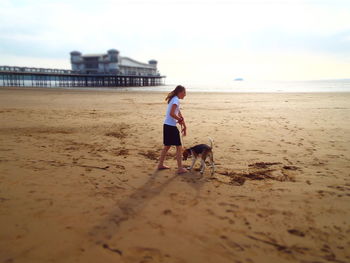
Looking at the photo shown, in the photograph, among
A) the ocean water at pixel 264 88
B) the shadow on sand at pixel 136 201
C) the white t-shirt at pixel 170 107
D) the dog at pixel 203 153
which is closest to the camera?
the shadow on sand at pixel 136 201

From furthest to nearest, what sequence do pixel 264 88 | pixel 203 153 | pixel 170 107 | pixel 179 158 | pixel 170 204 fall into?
pixel 264 88, pixel 179 158, pixel 203 153, pixel 170 107, pixel 170 204

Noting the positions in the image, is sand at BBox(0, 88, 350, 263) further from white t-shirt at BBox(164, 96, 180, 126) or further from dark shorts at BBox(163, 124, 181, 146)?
white t-shirt at BBox(164, 96, 180, 126)

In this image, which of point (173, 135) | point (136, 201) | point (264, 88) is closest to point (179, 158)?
point (173, 135)

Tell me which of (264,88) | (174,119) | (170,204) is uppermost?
(264,88)

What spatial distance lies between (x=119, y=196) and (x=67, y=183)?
1168mm

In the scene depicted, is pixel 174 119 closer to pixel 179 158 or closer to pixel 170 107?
pixel 170 107

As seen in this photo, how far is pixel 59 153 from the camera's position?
5906 millimetres

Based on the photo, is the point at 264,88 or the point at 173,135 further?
the point at 264,88

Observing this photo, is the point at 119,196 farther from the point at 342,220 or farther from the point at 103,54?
the point at 103,54

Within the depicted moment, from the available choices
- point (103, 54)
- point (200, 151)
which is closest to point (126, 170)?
point (200, 151)

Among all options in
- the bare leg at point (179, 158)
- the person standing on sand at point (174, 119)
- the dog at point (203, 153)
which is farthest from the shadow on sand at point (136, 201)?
the person standing on sand at point (174, 119)

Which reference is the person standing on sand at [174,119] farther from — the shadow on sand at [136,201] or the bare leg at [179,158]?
the shadow on sand at [136,201]

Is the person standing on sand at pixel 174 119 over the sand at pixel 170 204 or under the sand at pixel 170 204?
over

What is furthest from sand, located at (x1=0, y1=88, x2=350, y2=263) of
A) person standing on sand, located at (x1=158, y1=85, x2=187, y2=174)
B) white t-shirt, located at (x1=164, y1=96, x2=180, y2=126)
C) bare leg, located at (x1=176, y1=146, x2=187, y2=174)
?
white t-shirt, located at (x1=164, y1=96, x2=180, y2=126)
